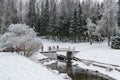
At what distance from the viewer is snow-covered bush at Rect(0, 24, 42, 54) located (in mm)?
31328

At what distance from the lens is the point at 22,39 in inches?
1225

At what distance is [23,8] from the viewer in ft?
284

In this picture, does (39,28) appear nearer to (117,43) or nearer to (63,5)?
(63,5)

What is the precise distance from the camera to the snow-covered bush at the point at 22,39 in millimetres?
31328

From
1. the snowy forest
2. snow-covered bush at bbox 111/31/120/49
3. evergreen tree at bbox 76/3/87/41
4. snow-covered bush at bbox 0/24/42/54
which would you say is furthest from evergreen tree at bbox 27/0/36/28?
snow-covered bush at bbox 0/24/42/54

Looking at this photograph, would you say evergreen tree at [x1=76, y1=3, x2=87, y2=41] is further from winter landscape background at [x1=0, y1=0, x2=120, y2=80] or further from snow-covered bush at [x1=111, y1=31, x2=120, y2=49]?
snow-covered bush at [x1=111, y1=31, x2=120, y2=49]

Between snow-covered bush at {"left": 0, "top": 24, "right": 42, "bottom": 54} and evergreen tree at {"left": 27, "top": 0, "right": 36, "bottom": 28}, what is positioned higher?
evergreen tree at {"left": 27, "top": 0, "right": 36, "bottom": 28}

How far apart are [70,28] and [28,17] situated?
17.1 meters

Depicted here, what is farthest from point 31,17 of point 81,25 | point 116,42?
point 116,42

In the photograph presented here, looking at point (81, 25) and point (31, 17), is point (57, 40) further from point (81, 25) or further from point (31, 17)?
point (31, 17)

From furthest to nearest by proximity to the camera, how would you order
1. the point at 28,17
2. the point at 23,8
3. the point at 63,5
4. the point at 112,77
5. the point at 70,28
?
the point at 23,8 < the point at 63,5 < the point at 28,17 < the point at 70,28 < the point at 112,77

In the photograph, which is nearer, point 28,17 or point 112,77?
point 112,77

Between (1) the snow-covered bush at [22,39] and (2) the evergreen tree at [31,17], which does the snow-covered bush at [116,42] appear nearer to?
(1) the snow-covered bush at [22,39]

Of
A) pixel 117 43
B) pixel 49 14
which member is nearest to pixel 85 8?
pixel 49 14
